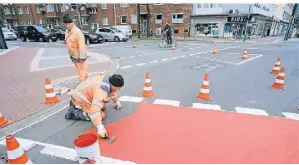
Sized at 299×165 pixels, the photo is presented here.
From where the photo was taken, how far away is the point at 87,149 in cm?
233

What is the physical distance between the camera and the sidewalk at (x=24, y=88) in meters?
4.55

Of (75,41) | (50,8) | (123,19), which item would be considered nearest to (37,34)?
(123,19)

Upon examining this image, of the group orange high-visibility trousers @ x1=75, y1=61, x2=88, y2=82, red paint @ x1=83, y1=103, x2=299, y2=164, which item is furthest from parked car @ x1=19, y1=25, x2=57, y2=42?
red paint @ x1=83, y1=103, x2=299, y2=164

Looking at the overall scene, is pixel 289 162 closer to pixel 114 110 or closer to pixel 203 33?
pixel 114 110

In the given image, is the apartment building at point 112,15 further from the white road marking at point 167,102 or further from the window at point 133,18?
the white road marking at point 167,102

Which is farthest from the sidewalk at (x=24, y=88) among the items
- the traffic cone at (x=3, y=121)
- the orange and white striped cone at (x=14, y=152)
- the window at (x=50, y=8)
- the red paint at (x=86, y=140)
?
the window at (x=50, y=8)

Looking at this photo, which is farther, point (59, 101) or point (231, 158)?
point (59, 101)

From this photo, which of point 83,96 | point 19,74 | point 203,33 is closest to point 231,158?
point 83,96

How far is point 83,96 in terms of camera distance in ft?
11.7

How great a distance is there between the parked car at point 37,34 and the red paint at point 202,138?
2242 cm

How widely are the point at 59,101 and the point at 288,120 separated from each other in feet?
17.9

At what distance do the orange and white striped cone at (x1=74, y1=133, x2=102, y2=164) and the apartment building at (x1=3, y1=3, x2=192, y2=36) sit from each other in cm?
3172

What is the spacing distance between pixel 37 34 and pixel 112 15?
16.4 m

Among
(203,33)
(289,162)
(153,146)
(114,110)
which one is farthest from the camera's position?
(203,33)
